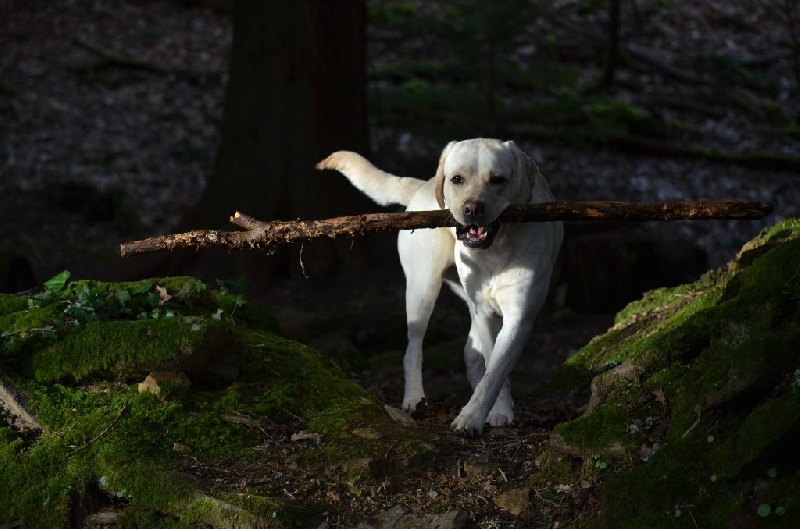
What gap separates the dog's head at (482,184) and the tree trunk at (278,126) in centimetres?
509

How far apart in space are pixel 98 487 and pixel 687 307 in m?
3.56

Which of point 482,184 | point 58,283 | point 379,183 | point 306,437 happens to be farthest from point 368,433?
point 379,183

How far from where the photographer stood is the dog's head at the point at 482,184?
17.4 ft

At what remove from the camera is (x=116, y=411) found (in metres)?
4.87

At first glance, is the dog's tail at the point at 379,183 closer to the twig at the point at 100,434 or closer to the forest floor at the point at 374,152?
the forest floor at the point at 374,152

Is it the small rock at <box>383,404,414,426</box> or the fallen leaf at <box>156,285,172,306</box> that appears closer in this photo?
the small rock at <box>383,404,414,426</box>

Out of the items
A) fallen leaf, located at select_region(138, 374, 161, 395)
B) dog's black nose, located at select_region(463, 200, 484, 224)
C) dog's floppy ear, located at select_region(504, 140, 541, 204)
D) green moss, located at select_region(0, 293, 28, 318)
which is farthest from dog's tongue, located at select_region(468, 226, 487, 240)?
green moss, located at select_region(0, 293, 28, 318)

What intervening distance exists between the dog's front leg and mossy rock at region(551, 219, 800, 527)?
597 millimetres

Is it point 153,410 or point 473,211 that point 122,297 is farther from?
point 473,211

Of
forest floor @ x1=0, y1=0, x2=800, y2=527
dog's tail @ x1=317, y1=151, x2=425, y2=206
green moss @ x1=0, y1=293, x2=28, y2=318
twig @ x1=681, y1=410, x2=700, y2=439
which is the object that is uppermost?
dog's tail @ x1=317, y1=151, x2=425, y2=206

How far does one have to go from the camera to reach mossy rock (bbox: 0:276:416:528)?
4395 millimetres

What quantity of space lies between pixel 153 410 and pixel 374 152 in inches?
377

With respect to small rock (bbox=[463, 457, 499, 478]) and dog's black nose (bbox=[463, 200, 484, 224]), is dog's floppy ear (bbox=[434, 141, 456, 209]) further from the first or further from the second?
small rock (bbox=[463, 457, 499, 478])

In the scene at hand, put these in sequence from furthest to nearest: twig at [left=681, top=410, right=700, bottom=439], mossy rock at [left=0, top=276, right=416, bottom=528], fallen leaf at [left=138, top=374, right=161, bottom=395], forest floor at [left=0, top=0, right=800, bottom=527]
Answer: forest floor at [left=0, top=0, right=800, bottom=527]
fallen leaf at [left=138, top=374, right=161, bottom=395]
mossy rock at [left=0, top=276, right=416, bottom=528]
twig at [left=681, top=410, right=700, bottom=439]
